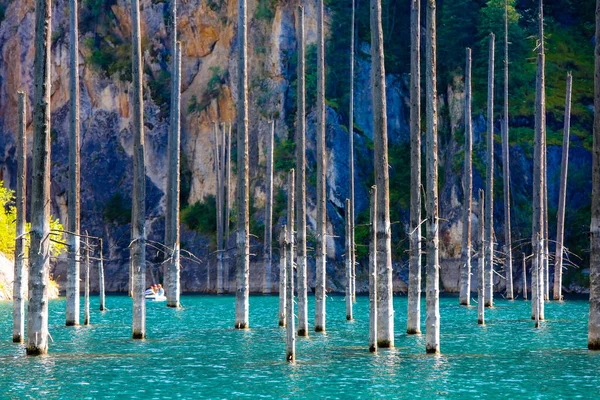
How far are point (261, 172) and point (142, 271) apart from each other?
5891cm

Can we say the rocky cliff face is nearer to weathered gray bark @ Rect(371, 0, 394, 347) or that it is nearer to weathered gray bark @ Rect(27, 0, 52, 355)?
weathered gray bark @ Rect(371, 0, 394, 347)

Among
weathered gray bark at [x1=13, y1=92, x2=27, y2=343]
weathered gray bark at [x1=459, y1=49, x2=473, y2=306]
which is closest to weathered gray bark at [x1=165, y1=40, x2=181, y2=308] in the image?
weathered gray bark at [x1=459, y1=49, x2=473, y2=306]

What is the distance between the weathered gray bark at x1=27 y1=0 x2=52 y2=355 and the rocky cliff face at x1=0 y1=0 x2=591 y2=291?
186 feet

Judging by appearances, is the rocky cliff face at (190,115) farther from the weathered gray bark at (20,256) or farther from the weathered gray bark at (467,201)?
the weathered gray bark at (20,256)

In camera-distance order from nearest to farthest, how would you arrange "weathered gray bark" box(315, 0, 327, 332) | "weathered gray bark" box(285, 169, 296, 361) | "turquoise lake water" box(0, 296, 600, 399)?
"turquoise lake water" box(0, 296, 600, 399) → "weathered gray bark" box(285, 169, 296, 361) → "weathered gray bark" box(315, 0, 327, 332)

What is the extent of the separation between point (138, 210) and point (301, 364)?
30.5 feet

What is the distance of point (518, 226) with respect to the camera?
8525cm

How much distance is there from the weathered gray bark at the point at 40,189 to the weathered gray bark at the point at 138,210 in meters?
6.07

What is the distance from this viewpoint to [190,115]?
105m

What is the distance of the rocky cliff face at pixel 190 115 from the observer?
9094 centimetres

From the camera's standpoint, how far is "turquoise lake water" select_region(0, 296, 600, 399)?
26109 millimetres

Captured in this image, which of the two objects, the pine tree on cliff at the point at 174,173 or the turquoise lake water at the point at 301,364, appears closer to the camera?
the turquoise lake water at the point at 301,364

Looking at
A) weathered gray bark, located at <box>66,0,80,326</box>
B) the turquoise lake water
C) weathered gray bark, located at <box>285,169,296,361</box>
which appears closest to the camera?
the turquoise lake water

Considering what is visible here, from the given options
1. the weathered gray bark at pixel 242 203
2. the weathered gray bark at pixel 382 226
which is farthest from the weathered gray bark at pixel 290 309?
the weathered gray bark at pixel 242 203
